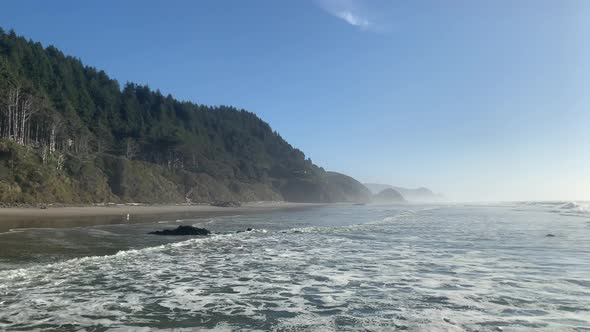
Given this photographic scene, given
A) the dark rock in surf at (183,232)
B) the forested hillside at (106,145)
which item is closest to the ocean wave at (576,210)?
the dark rock in surf at (183,232)

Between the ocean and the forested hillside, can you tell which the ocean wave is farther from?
the forested hillside

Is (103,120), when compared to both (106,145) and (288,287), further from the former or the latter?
(288,287)

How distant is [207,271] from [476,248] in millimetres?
12793

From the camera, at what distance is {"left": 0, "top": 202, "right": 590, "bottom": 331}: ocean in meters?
7.99

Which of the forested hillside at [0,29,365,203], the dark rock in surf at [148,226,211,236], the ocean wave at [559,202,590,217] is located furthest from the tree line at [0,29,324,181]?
the ocean wave at [559,202,590,217]

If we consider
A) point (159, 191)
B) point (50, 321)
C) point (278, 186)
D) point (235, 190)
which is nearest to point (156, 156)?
point (235, 190)

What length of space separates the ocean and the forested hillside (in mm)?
35943

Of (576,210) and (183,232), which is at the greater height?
(183,232)

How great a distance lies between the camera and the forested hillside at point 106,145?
53.8 meters

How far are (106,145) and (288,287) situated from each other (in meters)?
86.2

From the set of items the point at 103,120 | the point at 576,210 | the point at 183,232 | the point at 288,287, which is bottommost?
the point at 576,210

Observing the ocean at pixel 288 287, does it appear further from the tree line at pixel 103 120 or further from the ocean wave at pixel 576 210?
the tree line at pixel 103 120

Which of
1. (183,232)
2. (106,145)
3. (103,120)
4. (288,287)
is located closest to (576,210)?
(183,232)

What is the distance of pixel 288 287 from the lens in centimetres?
1126
